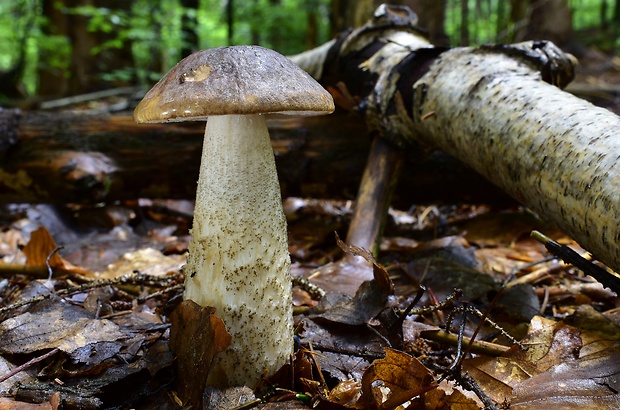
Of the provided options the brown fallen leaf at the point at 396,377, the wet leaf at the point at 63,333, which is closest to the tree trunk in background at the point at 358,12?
the wet leaf at the point at 63,333

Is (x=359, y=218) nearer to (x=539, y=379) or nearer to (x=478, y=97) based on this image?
(x=478, y=97)

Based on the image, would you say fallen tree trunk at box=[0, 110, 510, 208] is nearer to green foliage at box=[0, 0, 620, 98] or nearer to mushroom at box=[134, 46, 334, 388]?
mushroom at box=[134, 46, 334, 388]

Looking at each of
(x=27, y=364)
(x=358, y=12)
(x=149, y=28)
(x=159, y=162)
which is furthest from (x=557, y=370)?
(x=149, y=28)

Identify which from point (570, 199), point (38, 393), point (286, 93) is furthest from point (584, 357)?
point (38, 393)

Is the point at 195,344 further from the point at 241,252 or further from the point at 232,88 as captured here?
the point at 232,88

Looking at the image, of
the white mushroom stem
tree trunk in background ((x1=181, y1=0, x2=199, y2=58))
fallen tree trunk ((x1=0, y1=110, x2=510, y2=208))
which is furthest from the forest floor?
tree trunk in background ((x1=181, y1=0, x2=199, y2=58))

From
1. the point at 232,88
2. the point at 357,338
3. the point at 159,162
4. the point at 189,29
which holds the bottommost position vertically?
the point at 357,338
